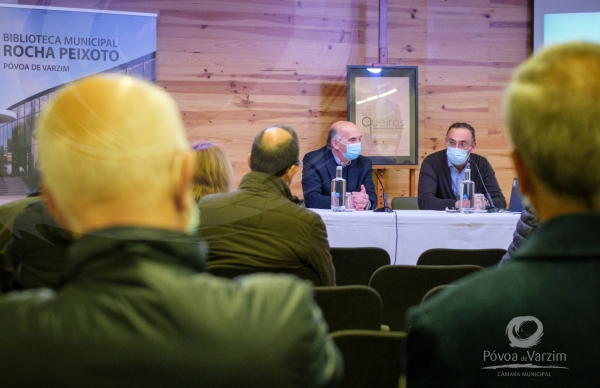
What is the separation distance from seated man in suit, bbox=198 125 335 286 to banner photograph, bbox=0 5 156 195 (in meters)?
0.96

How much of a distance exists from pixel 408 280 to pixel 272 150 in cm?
59

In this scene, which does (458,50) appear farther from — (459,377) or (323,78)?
(459,377)

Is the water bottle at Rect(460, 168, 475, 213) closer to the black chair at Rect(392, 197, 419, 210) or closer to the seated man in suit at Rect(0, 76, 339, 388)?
the black chair at Rect(392, 197, 419, 210)

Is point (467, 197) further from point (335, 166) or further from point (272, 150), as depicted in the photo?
point (272, 150)

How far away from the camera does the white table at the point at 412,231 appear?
2.63 meters

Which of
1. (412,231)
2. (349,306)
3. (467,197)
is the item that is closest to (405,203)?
(467,197)

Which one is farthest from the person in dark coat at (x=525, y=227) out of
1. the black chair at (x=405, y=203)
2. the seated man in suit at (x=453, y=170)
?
the black chair at (x=405, y=203)

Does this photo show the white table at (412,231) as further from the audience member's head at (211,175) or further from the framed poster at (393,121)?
the framed poster at (393,121)

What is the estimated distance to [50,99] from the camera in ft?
1.80

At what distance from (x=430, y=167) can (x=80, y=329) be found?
3.24 m

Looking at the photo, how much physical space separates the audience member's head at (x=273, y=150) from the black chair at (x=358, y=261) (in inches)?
16.1

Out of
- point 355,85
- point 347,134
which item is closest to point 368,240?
point 347,134

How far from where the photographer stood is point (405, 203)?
3637 mm

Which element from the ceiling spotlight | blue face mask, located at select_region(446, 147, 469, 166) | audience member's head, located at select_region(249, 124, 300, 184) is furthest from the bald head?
the ceiling spotlight
